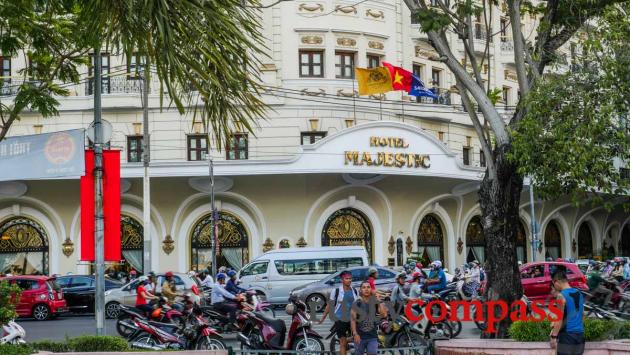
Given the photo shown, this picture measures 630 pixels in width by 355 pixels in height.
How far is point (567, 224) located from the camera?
48719mm

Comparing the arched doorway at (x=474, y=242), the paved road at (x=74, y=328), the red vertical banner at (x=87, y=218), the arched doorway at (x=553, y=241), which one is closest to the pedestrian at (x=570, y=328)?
the red vertical banner at (x=87, y=218)

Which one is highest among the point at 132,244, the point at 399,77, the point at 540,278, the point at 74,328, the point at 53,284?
the point at 399,77

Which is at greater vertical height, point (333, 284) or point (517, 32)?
point (517, 32)

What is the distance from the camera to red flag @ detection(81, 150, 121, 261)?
12.7m

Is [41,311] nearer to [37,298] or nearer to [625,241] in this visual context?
[37,298]

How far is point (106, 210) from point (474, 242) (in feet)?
106

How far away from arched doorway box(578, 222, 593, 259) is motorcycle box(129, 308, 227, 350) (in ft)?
122

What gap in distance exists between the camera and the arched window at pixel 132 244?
1467 inches

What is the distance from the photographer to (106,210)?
12703mm

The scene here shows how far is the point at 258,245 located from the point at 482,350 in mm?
25150

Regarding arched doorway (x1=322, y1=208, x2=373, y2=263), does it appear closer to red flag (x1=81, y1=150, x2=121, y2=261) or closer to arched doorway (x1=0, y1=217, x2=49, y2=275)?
arched doorway (x1=0, y1=217, x2=49, y2=275)

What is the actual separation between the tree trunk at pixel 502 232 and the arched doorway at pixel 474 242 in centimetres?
2747

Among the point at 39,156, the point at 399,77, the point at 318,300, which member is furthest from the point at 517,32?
the point at 399,77

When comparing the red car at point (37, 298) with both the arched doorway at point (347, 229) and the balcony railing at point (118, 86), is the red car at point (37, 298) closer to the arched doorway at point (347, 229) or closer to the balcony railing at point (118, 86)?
the balcony railing at point (118, 86)
